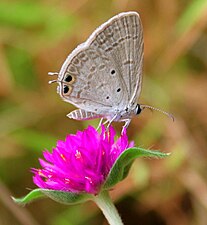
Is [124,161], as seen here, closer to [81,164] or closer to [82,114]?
[81,164]

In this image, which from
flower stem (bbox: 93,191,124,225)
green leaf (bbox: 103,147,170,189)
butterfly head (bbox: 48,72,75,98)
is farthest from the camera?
butterfly head (bbox: 48,72,75,98)

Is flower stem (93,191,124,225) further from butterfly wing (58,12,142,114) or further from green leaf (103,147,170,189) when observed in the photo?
butterfly wing (58,12,142,114)

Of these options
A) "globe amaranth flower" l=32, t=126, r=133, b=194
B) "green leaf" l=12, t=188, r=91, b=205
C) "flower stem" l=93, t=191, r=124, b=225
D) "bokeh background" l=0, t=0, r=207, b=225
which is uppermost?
"globe amaranth flower" l=32, t=126, r=133, b=194

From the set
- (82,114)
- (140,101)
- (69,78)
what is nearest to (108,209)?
(82,114)

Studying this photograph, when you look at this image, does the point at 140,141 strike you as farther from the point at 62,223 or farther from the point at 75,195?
the point at 75,195

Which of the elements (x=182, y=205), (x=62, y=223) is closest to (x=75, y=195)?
(x=62, y=223)

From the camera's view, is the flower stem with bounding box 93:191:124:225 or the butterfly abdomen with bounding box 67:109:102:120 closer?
the flower stem with bounding box 93:191:124:225

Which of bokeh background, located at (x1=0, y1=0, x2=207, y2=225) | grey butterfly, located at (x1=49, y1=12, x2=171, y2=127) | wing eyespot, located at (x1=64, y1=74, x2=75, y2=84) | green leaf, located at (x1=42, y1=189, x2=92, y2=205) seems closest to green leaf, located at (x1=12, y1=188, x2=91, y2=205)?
green leaf, located at (x1=42, y1=189, x2=92, y2=205)
